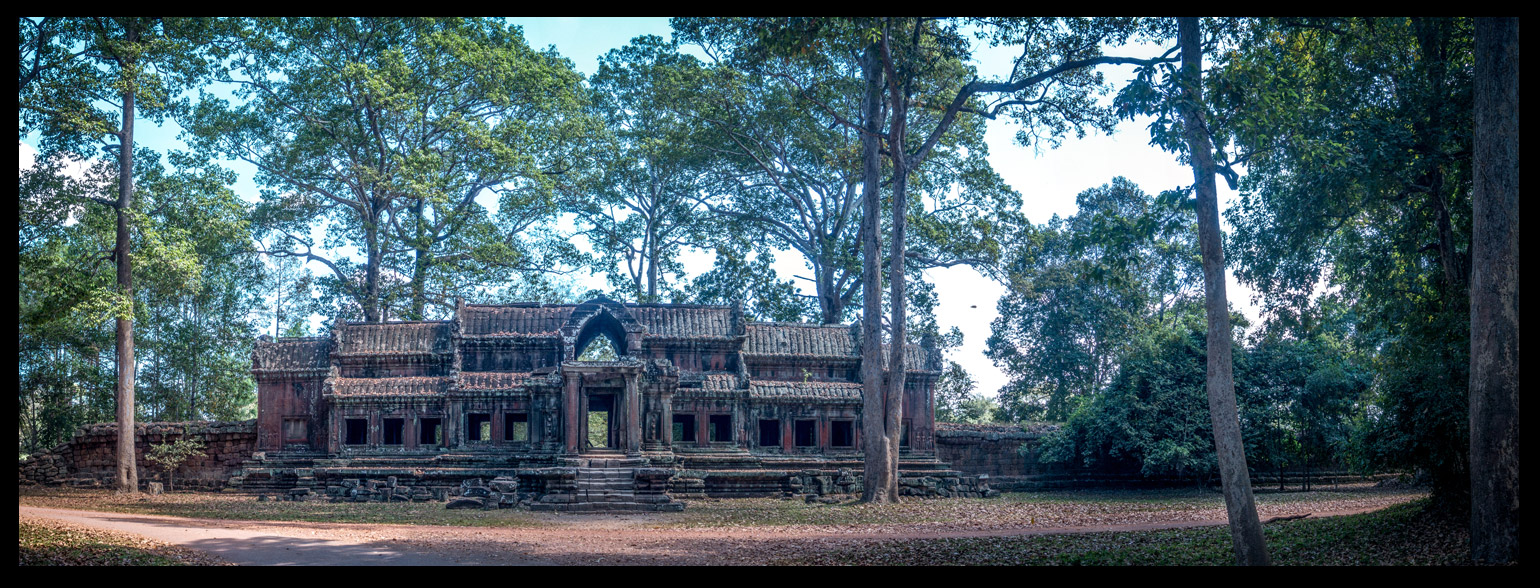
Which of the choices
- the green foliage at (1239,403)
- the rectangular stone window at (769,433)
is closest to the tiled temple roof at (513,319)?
the rectangular stone window at (769,433)

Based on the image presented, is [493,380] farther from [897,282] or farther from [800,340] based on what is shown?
[897,282]

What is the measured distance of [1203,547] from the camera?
1408 centimetres

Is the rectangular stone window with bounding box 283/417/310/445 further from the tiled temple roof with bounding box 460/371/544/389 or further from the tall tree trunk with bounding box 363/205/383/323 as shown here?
the tall tree trunk with bounding box 363/205/383/323

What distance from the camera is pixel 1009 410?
41094 millimetres

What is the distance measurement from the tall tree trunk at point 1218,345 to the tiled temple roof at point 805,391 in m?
17.1

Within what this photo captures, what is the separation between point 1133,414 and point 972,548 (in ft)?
48.6

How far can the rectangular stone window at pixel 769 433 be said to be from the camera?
3122 cm

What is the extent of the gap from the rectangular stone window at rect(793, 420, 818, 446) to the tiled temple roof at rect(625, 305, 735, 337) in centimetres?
347

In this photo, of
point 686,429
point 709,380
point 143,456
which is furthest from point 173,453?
point 709,380

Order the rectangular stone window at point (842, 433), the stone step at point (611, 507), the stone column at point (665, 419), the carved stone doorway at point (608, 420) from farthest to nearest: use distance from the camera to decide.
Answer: the rectangular stone window at point (842, 433)
the stone column at point (665, 419)
the carved stone doorway at point (608, 420)
the stone step at point (611, 507)

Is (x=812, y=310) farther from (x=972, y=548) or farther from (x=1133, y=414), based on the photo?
(x=972, y=548)

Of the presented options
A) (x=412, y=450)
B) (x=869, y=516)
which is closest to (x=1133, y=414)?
(x=869, y=516)

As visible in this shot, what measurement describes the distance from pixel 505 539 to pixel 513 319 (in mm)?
14471

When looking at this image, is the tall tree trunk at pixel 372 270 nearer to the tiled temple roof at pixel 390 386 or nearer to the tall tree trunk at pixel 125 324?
the tiled temple roof at pixel 390 386
